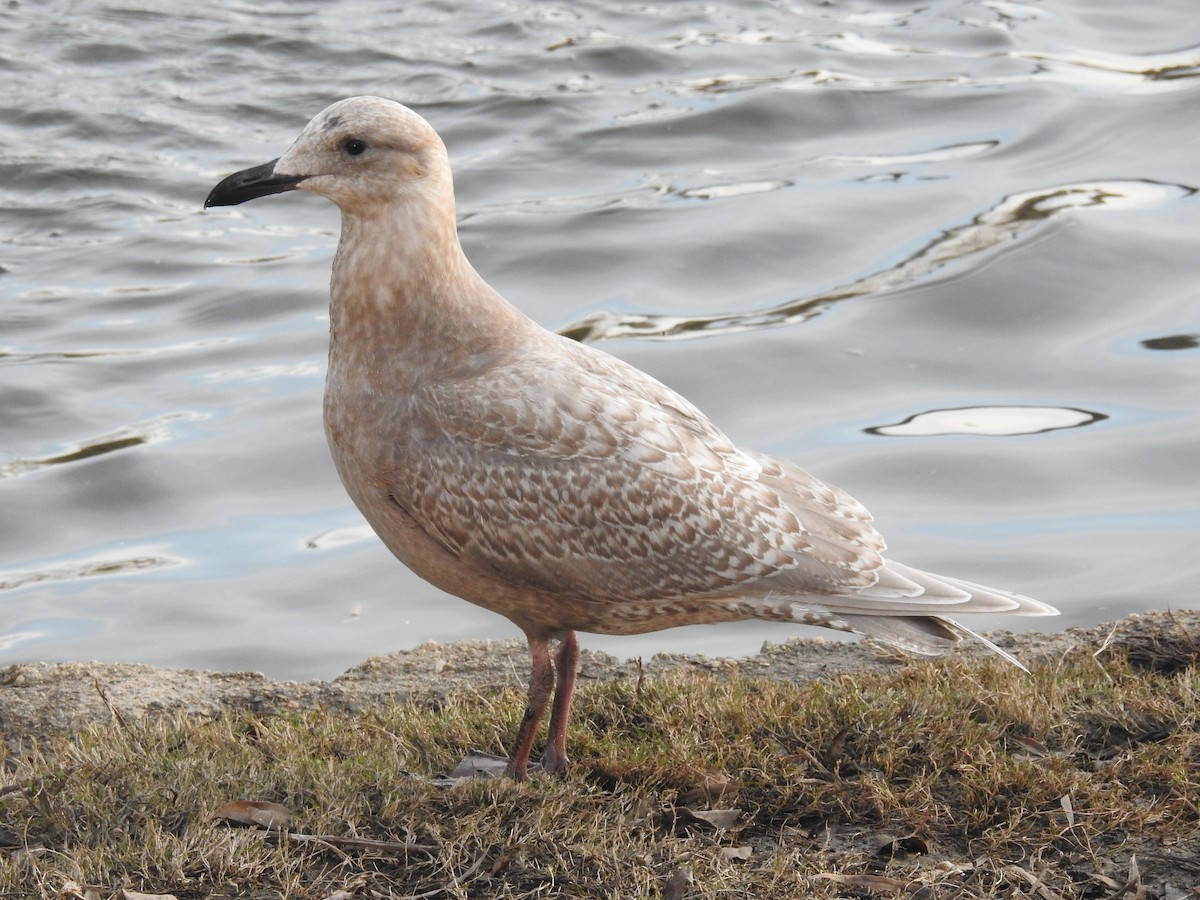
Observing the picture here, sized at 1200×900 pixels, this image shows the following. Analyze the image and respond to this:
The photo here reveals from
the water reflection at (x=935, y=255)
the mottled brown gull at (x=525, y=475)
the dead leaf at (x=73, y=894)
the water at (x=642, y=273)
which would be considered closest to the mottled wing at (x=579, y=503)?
the mottled brown gull at (x=525, y=475)

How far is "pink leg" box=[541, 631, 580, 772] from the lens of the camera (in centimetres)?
500

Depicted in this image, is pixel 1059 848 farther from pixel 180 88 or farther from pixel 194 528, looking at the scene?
pixel 180 88

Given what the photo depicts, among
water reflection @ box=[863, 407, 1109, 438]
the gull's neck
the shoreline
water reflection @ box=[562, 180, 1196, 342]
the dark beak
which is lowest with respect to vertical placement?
water reflection @ box=[863, 407, 1109, 438]

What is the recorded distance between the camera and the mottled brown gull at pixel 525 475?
4.94 meters

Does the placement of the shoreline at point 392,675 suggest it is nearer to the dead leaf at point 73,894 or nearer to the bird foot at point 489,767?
the bird foot at point 489,767

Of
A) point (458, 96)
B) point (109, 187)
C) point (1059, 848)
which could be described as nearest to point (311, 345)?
point (109, 187)

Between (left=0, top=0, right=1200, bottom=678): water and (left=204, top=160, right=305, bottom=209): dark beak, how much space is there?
2.96m

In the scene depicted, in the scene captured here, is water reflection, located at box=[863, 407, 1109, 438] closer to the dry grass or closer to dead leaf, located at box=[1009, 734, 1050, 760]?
the dry grass

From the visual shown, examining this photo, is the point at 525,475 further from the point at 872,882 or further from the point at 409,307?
the point at 872,882

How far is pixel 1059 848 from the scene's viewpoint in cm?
450

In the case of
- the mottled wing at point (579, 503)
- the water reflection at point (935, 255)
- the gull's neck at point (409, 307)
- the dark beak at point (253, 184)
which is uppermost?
the dark beak at point (253, 184)

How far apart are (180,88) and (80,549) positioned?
7.36 metres

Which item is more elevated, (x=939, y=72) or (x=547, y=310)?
(x=939, y=72)

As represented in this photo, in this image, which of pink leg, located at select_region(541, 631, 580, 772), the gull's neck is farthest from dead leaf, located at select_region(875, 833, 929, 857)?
the gull's neck
